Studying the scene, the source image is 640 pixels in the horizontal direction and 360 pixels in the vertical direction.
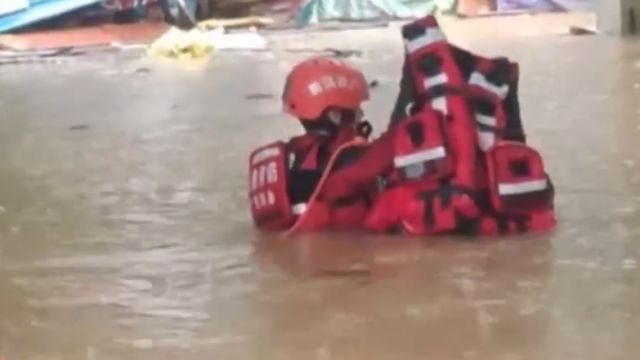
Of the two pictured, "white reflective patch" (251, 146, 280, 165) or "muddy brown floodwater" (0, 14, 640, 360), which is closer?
"muddy brown floodwater" (0, 14, 640, 360)

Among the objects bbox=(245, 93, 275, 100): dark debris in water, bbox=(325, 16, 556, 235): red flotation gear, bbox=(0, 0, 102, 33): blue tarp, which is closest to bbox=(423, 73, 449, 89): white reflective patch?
bbox=(325, 16, 556, 235): red flotation gear

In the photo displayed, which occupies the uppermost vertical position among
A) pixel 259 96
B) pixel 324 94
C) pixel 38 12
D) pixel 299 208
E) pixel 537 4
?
pixel 324 94

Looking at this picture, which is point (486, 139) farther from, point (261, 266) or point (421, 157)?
point (261, 266)

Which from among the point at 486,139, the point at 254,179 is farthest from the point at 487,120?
the point at 254,179

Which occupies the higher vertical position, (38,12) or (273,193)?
(273,193)

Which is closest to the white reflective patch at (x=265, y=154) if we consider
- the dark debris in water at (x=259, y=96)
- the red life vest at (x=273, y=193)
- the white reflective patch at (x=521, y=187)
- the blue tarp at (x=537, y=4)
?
the red life vest at (x=273, y=193)

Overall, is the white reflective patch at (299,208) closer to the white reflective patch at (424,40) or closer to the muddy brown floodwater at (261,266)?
the muddy brown floodwater at (261,266)

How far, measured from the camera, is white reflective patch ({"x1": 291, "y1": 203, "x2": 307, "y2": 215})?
152cm

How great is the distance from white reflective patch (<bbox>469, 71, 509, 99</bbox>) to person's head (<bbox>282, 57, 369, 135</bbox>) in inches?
4.6

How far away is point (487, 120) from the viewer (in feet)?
4.93

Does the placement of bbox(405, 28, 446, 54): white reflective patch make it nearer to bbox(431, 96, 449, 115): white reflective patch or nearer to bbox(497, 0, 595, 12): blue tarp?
A: bbox(431, 96, 449, 115): white reflective patch

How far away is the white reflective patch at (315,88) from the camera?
4.96 feet

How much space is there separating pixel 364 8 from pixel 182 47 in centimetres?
122

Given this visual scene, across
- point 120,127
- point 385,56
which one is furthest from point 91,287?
point 385,56
